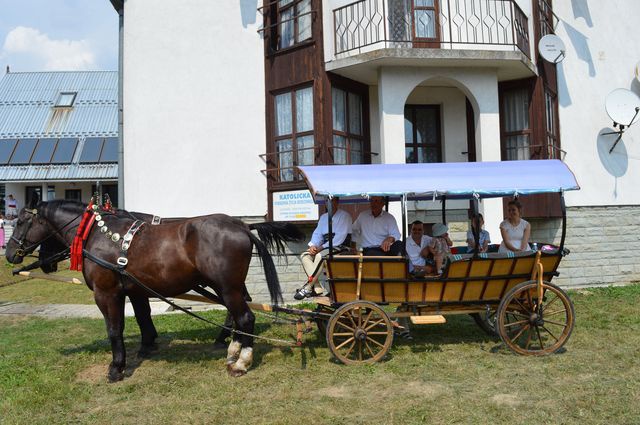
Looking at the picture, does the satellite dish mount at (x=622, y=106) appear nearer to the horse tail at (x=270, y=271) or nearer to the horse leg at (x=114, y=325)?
the horse tail at (x=270, y=271)

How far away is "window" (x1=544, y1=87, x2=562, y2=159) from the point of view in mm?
10931

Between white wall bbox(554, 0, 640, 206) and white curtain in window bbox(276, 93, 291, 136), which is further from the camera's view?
white wall bbox(554, 0, 640, 206)

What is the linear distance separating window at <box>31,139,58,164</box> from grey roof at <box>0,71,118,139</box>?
0.51 metres

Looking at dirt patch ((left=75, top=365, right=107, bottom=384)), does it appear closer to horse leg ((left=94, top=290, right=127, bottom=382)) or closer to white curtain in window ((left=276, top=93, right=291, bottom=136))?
horse leg ((left=94, top=290, right=127, bottom=382))

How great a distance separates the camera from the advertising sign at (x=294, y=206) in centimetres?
995

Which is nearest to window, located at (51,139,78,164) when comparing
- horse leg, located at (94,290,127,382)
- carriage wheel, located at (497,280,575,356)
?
horse leg, located at (94,290,127,382)

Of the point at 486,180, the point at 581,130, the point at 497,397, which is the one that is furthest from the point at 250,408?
the point at 581,130

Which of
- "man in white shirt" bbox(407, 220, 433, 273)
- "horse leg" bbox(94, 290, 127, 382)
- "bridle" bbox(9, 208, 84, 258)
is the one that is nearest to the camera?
"horse leg" bbox(94, 290, 127, 382)

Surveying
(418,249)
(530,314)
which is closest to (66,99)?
(418,249)

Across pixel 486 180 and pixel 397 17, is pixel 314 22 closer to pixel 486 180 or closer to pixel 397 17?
pixel 397 17

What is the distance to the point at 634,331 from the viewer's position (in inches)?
266

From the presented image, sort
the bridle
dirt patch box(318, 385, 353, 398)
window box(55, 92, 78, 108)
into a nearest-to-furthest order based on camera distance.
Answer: dirt patch box(318, 385, 353, 398) → the bridle → window box(55, 92, 78, 108)

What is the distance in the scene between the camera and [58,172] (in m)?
21.7

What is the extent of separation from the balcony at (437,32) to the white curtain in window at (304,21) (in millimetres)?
591
